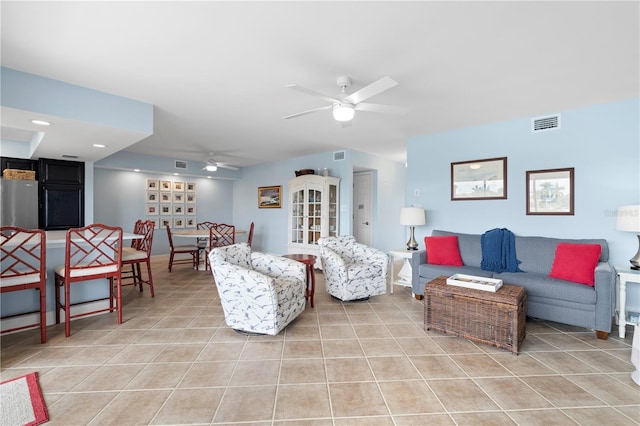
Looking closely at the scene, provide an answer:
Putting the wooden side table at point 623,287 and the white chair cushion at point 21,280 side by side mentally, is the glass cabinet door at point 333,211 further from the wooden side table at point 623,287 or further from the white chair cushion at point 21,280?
the white chair cushion at point 21,280

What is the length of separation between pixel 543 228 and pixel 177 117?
4.75 m

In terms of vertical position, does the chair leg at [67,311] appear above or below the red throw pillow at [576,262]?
below

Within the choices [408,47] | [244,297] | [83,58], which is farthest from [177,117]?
[408,47]

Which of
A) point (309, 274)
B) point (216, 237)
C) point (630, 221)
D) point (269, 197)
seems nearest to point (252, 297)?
point (309, 274)

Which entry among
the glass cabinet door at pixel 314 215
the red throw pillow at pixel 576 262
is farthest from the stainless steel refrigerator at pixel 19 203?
the red throw pillow at pixel 576 262

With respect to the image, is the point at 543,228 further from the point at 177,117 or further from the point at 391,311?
the point at 177,117

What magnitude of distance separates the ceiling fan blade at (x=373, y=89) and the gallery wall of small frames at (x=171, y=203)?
18.7ft

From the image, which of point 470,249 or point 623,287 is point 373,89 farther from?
point 623,287

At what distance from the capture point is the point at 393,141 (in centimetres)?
501

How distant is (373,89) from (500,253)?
8.17ft

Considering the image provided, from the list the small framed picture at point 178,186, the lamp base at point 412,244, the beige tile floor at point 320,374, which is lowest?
the beige tile floor at point 320,374

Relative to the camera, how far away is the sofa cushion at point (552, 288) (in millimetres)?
2666

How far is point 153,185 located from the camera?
263 inches

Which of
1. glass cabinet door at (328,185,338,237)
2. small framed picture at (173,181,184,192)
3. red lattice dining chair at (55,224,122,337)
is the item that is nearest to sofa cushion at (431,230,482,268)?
glass cabinet door at (328,185,338,237)
